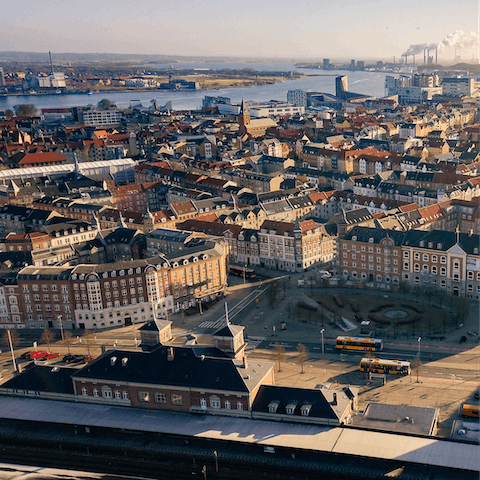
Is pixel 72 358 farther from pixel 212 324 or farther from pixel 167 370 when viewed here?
pixel 167 370

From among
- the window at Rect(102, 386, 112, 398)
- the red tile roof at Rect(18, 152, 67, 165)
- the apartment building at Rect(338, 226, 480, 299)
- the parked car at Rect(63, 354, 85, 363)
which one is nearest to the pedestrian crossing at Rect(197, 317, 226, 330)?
the parked car at Rect(63, 354, 85, 363)

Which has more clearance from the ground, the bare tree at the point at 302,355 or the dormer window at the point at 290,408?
the dormer window at the point at 290,408

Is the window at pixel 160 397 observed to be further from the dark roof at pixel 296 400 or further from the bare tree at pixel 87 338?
the bare tree at pixel 87 338

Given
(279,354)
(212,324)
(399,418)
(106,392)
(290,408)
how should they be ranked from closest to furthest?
(290,408)
(399,418)
(106,392)
(279,354)
(212,324)

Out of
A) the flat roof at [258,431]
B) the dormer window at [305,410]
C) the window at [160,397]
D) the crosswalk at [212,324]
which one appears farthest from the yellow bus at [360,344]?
the window at [160,397]

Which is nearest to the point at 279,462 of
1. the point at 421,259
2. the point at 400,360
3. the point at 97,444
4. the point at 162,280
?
the point at 97,444

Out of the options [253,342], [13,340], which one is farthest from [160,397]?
[13,340]
